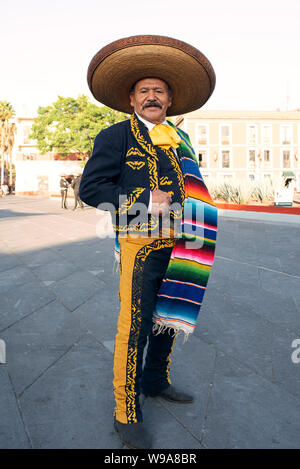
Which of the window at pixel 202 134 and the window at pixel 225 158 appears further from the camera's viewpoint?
the window at pixel 225 158

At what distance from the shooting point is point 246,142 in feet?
159

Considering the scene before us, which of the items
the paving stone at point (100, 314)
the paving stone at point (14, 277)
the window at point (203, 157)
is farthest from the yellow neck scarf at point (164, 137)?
the window at point (203, 157)

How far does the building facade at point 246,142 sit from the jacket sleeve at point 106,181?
1870 inches

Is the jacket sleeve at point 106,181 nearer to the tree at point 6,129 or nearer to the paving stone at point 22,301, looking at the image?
the paving stone at point 22,301

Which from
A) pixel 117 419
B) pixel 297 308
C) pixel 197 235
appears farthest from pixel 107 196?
pixel 297 308

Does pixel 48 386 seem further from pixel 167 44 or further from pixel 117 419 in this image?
pixel 167 44

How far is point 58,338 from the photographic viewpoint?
9.96ft

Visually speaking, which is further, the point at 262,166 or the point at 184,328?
the point at 262,166

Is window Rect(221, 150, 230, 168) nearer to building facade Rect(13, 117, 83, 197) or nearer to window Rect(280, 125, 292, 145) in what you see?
window Rect(280, 125, 292, 145)

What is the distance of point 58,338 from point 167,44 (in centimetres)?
222

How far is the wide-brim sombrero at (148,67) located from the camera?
1.91 m

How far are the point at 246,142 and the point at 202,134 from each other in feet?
18.1

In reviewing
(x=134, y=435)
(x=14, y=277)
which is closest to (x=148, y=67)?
(x=134, y=435)
